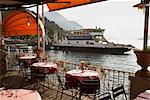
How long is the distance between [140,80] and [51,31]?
88.8 meters

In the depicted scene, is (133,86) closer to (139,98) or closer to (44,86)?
(139,98)

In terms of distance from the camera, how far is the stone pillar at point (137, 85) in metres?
4.29

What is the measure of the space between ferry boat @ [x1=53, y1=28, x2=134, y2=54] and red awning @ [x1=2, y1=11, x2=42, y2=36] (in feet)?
170

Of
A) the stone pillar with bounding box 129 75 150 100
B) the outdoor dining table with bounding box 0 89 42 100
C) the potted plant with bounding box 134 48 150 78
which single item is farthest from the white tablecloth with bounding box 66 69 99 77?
the outdoor dining table with bounding box 0 89 42 100

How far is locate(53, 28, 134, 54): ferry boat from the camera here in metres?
61.3

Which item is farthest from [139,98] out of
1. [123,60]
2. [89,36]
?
[89,36]

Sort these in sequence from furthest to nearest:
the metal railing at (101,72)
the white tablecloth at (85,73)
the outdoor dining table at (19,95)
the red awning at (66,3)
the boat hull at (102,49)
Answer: the boat hull at (102,49), the red awning at (66,3), the metal railing at (101,72), the white tablecloth at (85,73), the outdoor dining table at (19,95)

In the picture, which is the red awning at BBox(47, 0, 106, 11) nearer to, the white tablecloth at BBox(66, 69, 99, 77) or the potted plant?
the white tablecloth at BBox(66, 69, 99, 77)

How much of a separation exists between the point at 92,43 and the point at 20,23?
5484cm

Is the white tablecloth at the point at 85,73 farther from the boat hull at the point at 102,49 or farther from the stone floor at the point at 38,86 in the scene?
the boat hull at the point at 102,49

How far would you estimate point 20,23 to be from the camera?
1047 cm

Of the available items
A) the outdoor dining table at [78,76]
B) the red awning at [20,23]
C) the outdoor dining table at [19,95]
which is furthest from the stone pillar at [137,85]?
the red awning at [20,23]

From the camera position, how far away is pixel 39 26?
10086 millimetres

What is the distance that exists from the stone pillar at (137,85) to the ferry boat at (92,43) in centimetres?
5665
